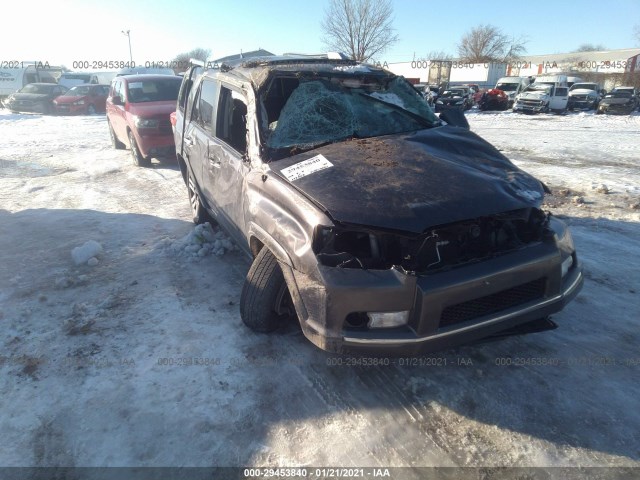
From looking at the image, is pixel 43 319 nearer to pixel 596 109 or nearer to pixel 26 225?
pixel 26 225

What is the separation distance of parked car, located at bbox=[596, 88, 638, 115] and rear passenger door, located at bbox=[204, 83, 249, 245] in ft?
78.9

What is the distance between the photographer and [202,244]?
4.76m

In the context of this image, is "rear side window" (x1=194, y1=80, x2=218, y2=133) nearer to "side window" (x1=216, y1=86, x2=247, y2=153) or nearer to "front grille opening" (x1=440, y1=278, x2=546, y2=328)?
"side window" (x1=216, y1=86, x2=247, y2=153)

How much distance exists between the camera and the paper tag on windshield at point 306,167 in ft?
9.29

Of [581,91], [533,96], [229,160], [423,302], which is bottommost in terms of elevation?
[423,302]

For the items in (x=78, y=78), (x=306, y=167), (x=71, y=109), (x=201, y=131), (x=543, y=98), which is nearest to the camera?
(x=306, y=167)

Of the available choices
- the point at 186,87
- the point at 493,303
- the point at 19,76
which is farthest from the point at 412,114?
the point at 19,76

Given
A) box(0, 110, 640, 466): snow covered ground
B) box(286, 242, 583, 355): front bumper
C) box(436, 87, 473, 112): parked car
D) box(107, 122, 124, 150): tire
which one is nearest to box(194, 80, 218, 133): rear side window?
box(0, 110, 640, 466): snow covered ground

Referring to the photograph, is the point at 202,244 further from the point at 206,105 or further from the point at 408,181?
the point at 408,181

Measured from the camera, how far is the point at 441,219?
93.7 inches

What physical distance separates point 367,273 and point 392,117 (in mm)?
1992

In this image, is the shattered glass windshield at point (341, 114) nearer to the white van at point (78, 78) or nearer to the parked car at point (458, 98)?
the parked car at point (458, 98)

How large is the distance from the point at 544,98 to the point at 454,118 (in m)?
20.7

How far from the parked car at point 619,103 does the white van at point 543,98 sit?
5.66 ft
